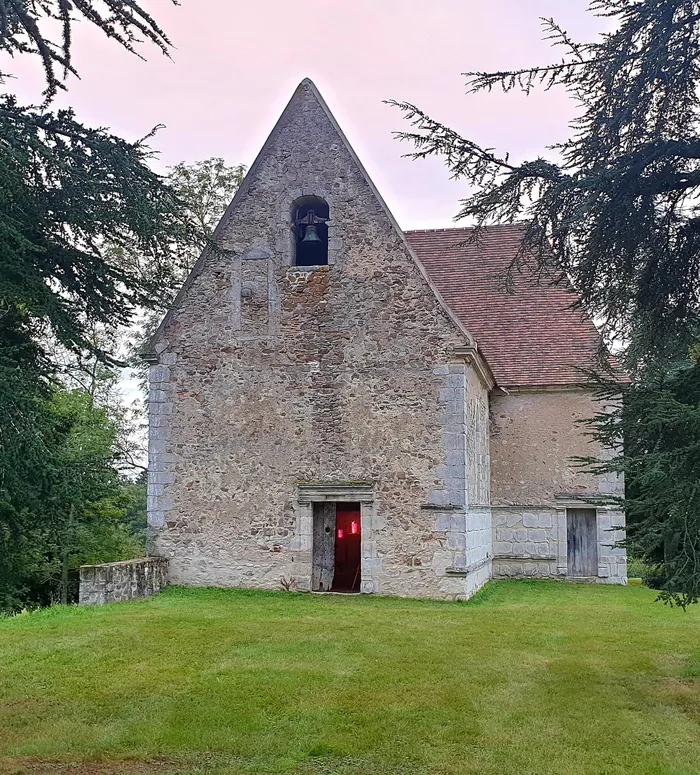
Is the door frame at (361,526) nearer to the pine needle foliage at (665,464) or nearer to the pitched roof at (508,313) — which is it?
the pitched roof at (508,313)

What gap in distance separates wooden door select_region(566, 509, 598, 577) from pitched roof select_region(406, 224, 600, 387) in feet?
9.97

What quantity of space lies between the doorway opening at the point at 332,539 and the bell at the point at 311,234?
195 inches

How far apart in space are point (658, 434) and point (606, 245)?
1.81 metres

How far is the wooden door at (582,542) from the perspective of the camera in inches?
690

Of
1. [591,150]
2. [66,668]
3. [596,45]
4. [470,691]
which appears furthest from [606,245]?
[66,668]

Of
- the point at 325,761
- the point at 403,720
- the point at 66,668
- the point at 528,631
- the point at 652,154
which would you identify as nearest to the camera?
the point at 325,761

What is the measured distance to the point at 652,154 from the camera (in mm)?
6855

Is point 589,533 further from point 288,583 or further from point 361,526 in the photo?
point 288,583

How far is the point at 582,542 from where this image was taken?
17594 mm

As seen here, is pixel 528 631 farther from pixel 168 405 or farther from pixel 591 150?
pixel 168 405

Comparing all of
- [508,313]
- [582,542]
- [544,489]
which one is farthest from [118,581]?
[508,313]

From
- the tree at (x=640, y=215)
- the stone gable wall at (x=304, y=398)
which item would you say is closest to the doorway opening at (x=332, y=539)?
the stone gable wall at (x=304, y=398)

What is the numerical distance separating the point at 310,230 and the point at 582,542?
9021mm

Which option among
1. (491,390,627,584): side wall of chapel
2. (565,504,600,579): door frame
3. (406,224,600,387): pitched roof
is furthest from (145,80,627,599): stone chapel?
(565,504,600,579): door frame
